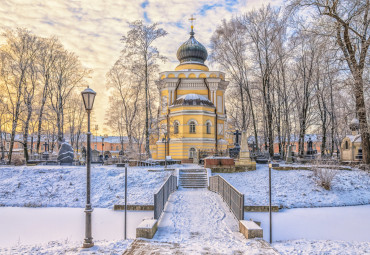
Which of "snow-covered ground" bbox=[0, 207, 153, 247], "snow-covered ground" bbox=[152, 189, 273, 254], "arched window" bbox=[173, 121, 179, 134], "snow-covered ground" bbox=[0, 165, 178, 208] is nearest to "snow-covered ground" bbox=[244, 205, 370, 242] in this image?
"snow-covered ground" bbox=[152, 189, 273, 254]

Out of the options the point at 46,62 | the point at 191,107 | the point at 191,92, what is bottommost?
the point at 191,107

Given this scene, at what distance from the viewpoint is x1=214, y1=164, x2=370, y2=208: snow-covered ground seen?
1454 cm

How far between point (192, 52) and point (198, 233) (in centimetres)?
2880

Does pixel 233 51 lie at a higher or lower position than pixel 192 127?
higher

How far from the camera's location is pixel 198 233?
25.3 ft

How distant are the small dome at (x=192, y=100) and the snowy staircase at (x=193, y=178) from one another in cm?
1177

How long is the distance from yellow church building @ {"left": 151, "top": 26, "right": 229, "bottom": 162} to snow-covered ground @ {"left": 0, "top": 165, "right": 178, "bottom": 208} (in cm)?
963

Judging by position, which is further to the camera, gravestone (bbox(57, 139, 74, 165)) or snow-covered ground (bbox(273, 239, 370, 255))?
gravestone (bbox(57, 139, 74, 165))

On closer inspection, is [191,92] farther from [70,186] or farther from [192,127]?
[70,186]

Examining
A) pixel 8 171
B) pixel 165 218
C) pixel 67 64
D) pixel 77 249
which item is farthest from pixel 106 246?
pixel 67 64

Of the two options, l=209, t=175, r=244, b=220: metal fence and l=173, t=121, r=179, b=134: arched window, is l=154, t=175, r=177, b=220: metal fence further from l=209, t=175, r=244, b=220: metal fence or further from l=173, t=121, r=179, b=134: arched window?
l=173, t=121, r=179, b=134: arched window

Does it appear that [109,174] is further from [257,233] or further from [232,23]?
[232,23]

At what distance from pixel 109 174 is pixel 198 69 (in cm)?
1927

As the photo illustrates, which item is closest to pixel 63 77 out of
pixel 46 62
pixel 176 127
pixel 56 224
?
pixel 46 62
